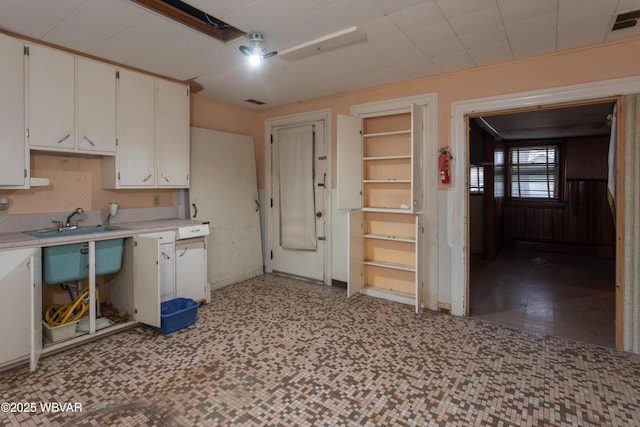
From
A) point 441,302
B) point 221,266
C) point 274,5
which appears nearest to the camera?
point 274,5

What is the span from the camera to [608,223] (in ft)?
22.2

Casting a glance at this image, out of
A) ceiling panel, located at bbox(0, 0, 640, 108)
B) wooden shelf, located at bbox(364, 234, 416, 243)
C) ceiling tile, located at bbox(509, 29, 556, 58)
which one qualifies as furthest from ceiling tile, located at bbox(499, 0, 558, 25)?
wooden shelf, located at bbox(364, 234, 416, 243)

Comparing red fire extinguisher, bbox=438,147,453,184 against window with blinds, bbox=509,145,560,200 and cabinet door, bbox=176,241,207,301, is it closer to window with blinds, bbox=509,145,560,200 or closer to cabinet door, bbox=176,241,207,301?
cabinet door, bbox=176,241,207,301

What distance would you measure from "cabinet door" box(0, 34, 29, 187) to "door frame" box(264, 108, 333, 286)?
2881 millimetres

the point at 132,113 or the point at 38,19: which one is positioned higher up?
the point at 38,19

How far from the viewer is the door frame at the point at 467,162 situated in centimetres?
276

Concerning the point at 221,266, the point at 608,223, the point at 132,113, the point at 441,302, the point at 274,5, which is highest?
the point at 274,5

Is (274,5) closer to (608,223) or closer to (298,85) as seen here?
(298,85)

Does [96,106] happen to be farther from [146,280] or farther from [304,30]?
[304,30]

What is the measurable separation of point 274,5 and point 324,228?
2.88 m

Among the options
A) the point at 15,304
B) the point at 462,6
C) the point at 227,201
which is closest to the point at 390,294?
the point at 227,201

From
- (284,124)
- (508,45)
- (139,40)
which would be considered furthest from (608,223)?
(139,40)

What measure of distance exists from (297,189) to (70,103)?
8.92 ft

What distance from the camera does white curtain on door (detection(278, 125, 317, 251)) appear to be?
4.66 m
